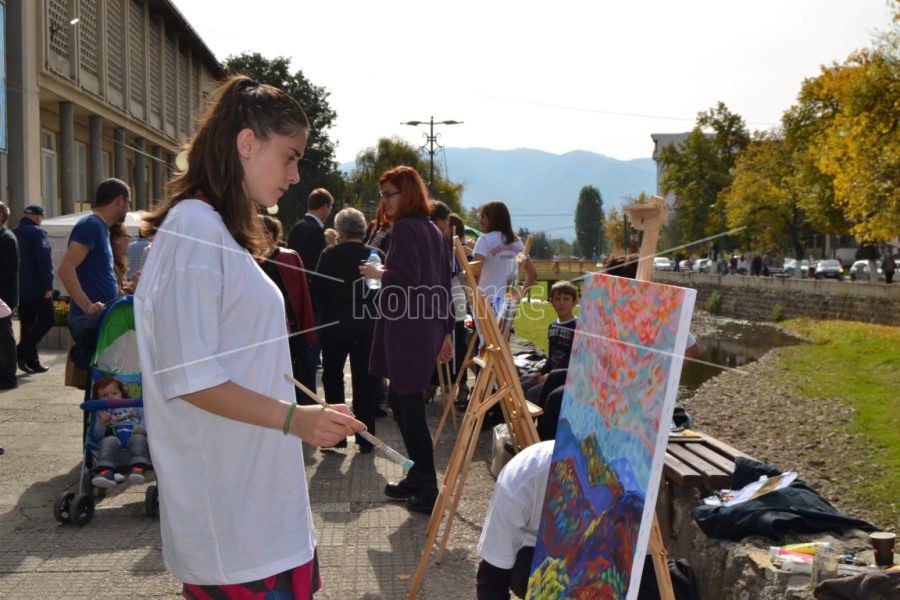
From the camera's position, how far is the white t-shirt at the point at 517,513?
3.46 metres

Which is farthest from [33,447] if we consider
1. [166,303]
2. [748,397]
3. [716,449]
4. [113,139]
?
[113,139]

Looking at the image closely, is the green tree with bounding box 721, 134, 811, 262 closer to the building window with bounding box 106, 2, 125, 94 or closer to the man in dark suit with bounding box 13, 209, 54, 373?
the building window with bounding box 106, 2, 125, 94

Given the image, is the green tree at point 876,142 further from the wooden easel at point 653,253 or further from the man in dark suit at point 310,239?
the wooden easel at point 653,253

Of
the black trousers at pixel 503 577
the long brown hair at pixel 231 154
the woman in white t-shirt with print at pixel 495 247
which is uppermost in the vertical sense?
the long brown hair at pixel 231 154

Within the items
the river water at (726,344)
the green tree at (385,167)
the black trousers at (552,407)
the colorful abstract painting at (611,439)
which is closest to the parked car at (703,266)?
the green tree at (385,167)

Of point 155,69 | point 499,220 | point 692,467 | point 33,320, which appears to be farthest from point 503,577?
point 155,69

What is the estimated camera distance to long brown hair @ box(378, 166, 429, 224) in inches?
217

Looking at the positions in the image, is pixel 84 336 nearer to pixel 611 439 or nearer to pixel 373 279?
pixel 373 279

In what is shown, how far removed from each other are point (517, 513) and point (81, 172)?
27.7m

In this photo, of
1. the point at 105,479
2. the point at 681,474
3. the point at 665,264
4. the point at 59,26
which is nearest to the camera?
the point at 681,474

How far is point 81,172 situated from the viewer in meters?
28.3

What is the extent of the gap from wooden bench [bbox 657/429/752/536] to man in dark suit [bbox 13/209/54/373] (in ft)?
25.5

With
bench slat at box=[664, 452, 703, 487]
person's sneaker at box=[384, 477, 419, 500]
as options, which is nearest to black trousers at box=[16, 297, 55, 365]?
person's sneaker at box=[384, 477, 419, 500]

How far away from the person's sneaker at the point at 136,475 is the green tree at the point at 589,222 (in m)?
159
